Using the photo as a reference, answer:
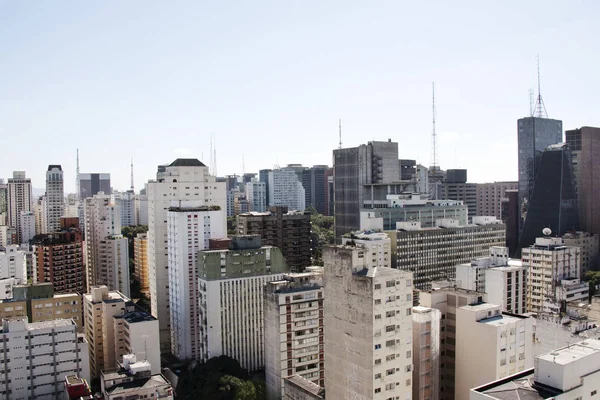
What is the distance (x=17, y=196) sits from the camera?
526 ft

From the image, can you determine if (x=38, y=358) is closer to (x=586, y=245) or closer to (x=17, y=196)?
(x=586, y=245)

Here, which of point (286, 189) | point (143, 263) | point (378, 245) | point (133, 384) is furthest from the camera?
point (286, 189)

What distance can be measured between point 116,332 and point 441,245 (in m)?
45.2

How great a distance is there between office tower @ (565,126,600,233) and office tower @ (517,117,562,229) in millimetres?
8829

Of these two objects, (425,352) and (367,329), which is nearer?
(367,329)

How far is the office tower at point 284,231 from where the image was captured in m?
89.4

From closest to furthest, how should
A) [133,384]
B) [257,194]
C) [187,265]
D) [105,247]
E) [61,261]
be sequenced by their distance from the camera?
[133,384] < [187,265] < [61,261] < [105,247] < [257,194]

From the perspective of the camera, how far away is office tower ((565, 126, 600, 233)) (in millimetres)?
102562

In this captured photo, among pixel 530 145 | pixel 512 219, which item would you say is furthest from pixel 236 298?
pixel 530 145

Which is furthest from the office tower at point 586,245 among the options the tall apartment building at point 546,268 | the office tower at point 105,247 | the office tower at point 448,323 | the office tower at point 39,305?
the office tower at point 39,305

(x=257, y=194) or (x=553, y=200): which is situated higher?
(x=257, y=194)

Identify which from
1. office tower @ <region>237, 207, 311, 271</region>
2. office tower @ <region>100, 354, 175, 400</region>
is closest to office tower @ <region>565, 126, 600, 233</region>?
office tower @ <region>237, 207, 311, 271</region>

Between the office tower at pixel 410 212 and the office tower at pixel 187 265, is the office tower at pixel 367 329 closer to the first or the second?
the office tower at pixel 187 265

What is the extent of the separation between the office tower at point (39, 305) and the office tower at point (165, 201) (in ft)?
38.8
